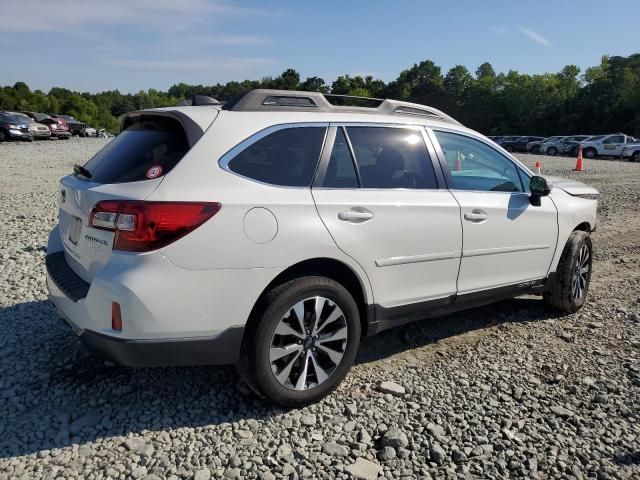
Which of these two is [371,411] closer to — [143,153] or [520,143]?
[143,153]

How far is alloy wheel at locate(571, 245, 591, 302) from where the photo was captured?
4914mm

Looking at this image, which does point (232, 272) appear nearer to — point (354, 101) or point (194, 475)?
point (194, 475)

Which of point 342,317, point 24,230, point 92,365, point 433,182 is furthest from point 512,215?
point 24,230

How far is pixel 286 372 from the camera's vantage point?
3148 millimetres

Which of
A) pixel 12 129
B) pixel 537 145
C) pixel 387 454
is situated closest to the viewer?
pixel 387 454

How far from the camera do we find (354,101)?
4055 mm

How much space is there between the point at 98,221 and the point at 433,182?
2227 mm

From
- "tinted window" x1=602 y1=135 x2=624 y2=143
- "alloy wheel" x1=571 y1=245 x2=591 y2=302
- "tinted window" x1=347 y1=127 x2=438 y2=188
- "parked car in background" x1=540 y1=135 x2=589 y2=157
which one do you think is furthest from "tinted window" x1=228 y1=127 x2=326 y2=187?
"parked car in background" x1=540 y1=135 x2=589 y2=157

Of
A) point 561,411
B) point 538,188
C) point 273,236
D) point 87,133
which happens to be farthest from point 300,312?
point 87,133

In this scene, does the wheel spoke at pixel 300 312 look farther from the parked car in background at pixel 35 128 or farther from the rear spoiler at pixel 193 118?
the parked car in background at pixel 35 128

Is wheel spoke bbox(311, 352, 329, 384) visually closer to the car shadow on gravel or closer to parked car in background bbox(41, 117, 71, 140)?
the car shadow on gravel

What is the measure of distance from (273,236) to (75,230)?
4.02ft

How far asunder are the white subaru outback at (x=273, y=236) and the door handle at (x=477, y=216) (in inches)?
0.5

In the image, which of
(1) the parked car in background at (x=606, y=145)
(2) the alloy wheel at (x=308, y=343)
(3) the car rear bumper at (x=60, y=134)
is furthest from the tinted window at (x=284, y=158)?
(3) the car rear bumper at (x=60, y=134)
